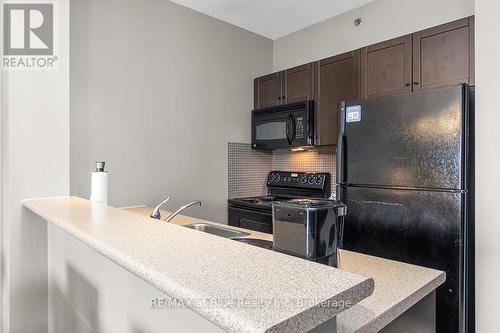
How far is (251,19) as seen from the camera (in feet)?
10.0

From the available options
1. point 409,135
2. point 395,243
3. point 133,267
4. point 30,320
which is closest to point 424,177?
point 409,135

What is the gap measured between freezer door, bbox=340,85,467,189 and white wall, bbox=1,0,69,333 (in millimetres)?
1672

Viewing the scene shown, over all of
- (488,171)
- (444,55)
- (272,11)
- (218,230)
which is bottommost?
(218,230)

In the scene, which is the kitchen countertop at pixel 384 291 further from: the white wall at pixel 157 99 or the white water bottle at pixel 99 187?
the white wall at pixel 157 99

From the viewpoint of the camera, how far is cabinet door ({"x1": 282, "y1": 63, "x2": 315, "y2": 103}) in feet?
9.38

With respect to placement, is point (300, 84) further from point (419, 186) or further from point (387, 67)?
point (419, 186)

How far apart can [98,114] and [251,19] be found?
166 cm

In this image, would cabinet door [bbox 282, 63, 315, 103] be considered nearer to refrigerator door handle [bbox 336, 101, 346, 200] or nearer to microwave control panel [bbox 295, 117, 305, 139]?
microwave control panel [bbox 295, 117, 305, 139]

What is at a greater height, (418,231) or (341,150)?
(341,150)

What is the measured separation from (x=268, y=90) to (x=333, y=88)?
771mm

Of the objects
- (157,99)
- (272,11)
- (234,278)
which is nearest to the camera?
(234,278)

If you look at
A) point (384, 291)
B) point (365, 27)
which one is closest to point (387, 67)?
point (365, 27)

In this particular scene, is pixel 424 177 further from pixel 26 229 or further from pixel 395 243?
pixel 26 229

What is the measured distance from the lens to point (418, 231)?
5.69ft
